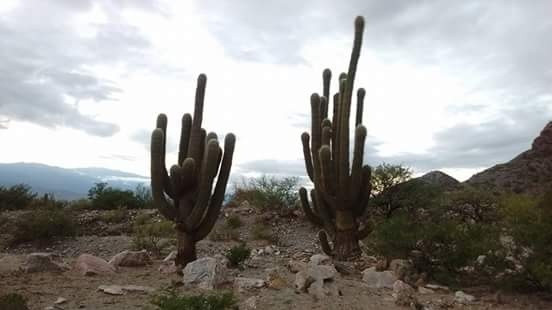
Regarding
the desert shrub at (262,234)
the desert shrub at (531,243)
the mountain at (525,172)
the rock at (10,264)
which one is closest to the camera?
the desert shrub at (531,243)

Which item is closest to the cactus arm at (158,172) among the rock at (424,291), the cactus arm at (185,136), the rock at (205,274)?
the cactus arm at (185,136)

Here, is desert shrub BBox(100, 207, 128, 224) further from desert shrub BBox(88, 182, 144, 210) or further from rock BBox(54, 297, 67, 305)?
rock BBox(54, 297, 67, 305)

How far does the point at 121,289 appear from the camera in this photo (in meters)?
6.91

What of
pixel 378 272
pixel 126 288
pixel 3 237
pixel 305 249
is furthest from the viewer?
pixel 3 237

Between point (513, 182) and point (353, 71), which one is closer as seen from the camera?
point (353, 71)

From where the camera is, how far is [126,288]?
6.96 metres

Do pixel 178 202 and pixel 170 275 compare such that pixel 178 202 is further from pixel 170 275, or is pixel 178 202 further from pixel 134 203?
pixel 134 203

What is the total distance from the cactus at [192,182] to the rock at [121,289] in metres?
1.61

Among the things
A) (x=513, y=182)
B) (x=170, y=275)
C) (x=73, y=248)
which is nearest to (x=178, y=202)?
(x=170, y=275)

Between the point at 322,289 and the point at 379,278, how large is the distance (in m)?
1.40

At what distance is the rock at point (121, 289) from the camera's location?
6781mm

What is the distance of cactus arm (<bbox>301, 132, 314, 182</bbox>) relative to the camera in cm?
1163

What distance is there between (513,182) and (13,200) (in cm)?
2409

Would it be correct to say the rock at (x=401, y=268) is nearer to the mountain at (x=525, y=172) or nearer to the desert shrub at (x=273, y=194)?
the desert shrub at (x=273, y=194)
